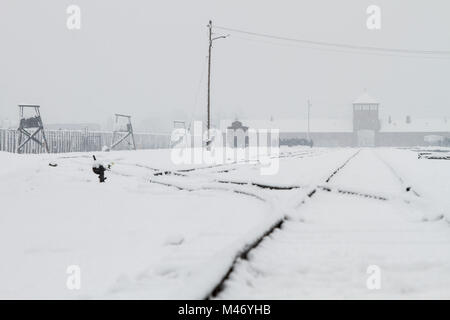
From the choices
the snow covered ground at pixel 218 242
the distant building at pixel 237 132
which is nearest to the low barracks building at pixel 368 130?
the distant building at pixel 237 132

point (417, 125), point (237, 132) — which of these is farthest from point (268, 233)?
point (417, 125)

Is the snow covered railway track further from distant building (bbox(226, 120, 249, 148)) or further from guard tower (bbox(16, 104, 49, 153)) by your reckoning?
distant building (bbox(226, 120, 249, 148))

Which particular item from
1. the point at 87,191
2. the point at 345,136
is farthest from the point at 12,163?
the point at 345,136

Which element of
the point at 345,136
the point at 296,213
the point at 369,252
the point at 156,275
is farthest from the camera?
the point at 345,136

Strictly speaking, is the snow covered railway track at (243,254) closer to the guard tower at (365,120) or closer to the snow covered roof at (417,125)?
the guard tower at (365,120)

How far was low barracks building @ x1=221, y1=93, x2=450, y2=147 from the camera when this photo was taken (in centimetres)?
8719

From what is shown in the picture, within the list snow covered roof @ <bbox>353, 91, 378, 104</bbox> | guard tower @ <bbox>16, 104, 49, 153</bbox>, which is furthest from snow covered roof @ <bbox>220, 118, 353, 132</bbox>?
guard tower @ <bbox>16, 104, 49, 153</bbox>

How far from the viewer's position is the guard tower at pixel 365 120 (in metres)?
86.9

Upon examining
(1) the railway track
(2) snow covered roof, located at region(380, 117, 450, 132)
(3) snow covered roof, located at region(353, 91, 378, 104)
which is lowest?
(1) the railway track

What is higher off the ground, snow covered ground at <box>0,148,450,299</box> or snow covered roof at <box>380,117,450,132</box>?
snow covered roof at <box>380,117,450,132</box>

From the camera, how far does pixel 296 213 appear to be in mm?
4922

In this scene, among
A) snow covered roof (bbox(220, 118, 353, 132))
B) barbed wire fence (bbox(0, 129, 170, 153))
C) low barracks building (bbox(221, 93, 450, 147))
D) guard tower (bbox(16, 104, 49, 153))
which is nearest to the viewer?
guard tower (bbox(16, 104, 49, 153))

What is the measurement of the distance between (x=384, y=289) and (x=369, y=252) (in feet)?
2.80
